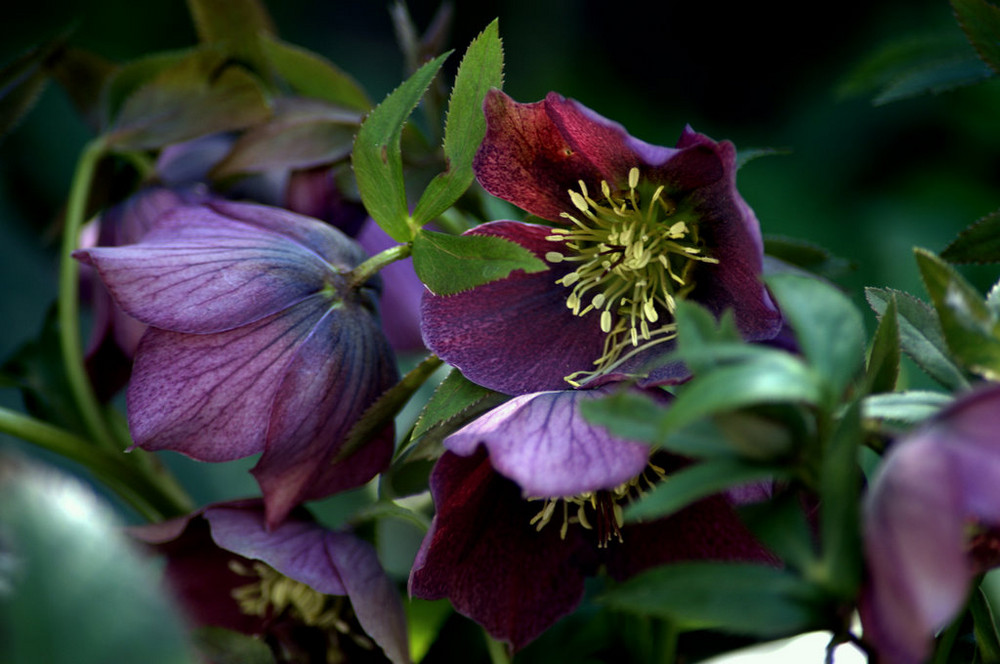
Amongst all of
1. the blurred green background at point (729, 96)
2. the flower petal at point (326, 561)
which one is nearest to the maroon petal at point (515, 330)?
the flower petal at point (326, 561)

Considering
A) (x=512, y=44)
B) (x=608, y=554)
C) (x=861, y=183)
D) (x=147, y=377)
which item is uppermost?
(x=147, y=377)

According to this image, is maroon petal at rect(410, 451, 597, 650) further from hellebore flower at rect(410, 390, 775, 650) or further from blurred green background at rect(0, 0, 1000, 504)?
blurred green background at rect(0, 0, 1000, 504)

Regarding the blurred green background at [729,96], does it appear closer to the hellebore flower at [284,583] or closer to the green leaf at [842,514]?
the hellebore flower at [284,583]

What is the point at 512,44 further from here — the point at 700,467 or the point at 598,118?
the point at 700,467

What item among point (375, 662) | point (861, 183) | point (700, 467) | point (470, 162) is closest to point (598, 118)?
point (470, 162)

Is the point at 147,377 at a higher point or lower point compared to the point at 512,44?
higher

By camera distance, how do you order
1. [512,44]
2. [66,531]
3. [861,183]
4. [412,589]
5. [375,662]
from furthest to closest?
[512,44]
[861,183]
[375,662]
[412,589]
[66,531]

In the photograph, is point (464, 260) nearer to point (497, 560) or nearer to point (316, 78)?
point (497, 560)

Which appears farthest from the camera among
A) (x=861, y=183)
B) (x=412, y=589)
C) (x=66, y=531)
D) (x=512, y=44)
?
(x=512, y=44)
